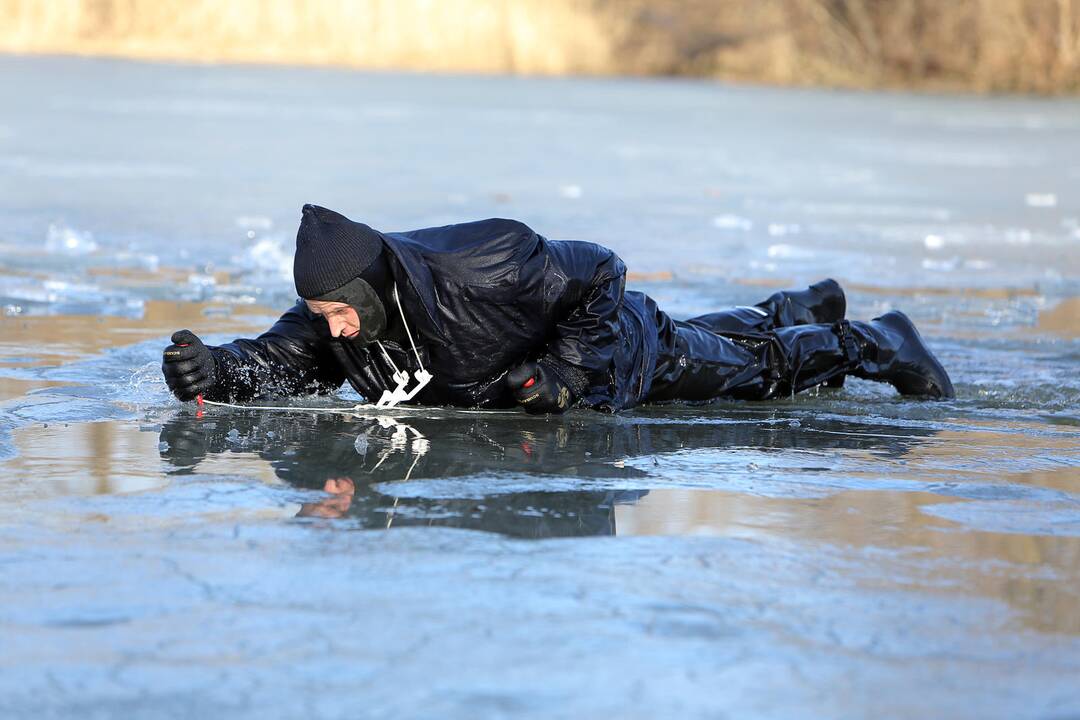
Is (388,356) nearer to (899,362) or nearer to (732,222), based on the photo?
(899,362)

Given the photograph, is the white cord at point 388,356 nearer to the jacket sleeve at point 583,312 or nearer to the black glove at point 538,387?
the black glove at point 538,387

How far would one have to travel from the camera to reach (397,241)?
418 centimetres

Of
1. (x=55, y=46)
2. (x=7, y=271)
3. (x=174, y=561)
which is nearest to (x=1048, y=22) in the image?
(x=55, y=46)

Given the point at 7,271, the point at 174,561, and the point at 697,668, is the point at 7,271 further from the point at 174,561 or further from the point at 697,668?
the point at 697,668

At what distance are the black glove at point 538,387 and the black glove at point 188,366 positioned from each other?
0.94m

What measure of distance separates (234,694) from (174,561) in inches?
28.4

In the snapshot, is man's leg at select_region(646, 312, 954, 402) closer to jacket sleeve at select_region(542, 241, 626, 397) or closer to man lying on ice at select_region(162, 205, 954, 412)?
man lying on ice at select_region(162, 205, 954, 412)

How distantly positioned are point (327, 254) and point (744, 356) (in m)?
1.83

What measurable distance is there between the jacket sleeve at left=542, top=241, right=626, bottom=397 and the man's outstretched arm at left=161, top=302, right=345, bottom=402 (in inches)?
29.4

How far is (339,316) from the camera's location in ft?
13.6

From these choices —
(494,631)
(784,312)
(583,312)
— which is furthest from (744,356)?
(494,631)

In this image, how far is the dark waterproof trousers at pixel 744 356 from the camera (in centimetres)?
504

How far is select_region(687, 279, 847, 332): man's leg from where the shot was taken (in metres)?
5.37

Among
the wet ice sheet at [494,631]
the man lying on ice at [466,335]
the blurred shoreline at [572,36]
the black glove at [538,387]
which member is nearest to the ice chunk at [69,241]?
the man lying on ice at [466,335]
